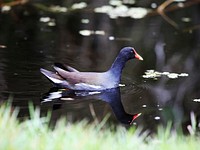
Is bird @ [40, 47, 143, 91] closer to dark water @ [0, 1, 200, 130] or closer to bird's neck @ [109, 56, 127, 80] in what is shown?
bird's neck @ [109, 56, 127, 80]

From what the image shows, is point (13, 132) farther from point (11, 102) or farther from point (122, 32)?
point (122, 32)

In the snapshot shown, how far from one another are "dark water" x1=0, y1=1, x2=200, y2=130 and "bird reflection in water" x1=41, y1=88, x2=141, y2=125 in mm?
17

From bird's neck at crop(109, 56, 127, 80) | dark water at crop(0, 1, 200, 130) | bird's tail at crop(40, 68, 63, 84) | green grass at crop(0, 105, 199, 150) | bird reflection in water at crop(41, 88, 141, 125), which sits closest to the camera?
green grass at crop(0, 105, 199, 150)

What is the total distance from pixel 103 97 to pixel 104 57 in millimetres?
2357

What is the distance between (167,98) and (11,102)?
2.46 metres

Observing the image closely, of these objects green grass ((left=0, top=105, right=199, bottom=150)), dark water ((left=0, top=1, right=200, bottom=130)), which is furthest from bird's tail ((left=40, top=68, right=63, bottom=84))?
green grass ((left=0, top=105, right=199, bottom=150))

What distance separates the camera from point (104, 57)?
38.2ft

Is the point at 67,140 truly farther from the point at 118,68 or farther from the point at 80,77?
the point at 118,68

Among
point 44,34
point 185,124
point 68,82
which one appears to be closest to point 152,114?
point 185,124

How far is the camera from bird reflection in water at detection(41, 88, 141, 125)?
8594 millimetres

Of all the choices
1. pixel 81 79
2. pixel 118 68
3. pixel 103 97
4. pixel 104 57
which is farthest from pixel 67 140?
pixel 104 57

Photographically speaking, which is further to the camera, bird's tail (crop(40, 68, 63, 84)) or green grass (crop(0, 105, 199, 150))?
bird's tail (crop(40, 68, 63, 84))

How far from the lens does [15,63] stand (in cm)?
1052

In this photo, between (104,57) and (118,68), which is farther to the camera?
(104,57)
